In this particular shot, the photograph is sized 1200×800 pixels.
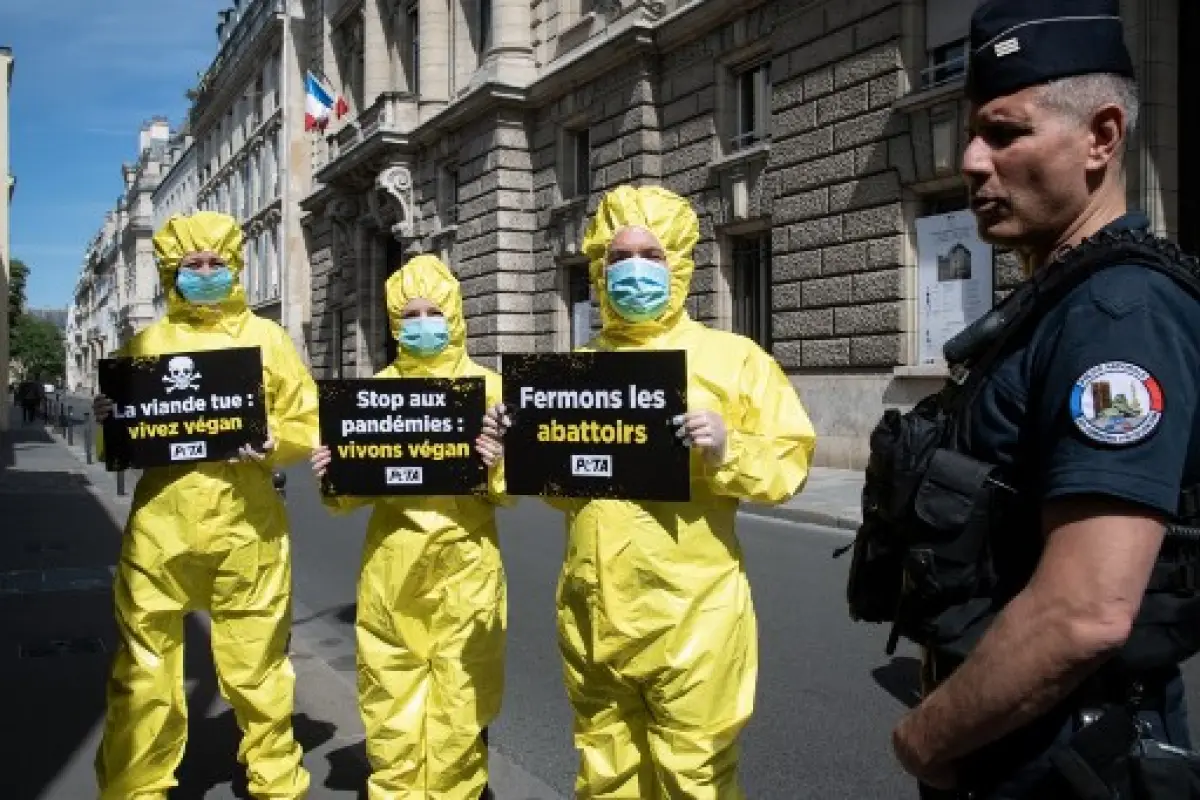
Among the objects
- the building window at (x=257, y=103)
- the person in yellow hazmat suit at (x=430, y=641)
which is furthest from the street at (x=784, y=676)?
the building window at (x=257, y=103)

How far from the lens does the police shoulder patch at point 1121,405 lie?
52.9 inches

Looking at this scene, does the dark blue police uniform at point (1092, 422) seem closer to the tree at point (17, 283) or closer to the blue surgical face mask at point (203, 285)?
the blue surgical face mask at point (203, 285)

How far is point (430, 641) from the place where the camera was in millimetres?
3617

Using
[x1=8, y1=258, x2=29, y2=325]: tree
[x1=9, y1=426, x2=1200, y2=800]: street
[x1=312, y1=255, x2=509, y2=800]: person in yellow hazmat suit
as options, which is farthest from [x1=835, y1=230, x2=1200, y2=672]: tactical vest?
[x1=8, y1=258, x2=29, y2=325]: tree

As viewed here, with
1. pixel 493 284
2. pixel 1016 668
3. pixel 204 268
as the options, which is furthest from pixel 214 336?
pixel 493 284

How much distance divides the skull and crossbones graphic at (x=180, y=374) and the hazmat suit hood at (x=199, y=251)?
0.74ft

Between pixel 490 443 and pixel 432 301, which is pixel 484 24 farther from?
pixel 490 443

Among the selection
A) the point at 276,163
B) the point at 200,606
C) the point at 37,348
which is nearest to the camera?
the point at 200,606

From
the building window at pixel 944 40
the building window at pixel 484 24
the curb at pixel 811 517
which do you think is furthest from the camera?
the building window at pixel 484 24

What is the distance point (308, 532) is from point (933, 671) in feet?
31.5

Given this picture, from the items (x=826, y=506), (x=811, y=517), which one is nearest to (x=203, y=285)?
(x=811, y=517)

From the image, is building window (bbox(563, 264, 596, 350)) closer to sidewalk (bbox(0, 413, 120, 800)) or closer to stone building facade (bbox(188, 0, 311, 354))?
sidewalk (bbox(0, 413, 120, 800))

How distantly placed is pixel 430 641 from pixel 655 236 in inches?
61.2

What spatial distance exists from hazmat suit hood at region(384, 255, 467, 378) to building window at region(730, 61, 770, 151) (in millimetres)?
13479
